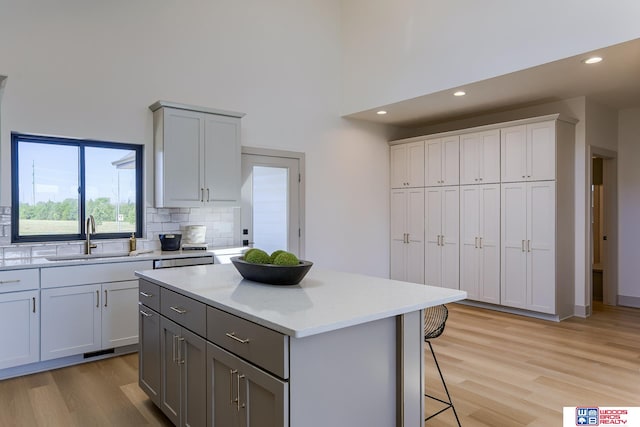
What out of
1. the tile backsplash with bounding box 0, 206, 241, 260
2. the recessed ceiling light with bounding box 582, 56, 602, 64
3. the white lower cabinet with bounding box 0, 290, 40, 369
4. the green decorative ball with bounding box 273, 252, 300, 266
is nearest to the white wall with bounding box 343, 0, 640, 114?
the recessed ceiling light with bounding box 582, 56, 602, 64

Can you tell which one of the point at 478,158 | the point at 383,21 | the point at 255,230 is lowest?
the point at 255,230

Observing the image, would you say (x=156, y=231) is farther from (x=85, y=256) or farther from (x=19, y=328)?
(x=19, y=328)

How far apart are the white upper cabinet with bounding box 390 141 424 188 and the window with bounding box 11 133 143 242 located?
12.4 ft

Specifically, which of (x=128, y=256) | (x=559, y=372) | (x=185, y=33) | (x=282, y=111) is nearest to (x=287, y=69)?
(x=282, y=111)

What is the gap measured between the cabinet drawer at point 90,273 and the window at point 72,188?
700mm

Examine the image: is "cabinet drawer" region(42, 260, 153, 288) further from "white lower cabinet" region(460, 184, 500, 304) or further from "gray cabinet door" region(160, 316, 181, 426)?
"white lower cabinet" region(460, 184, 500, 304)

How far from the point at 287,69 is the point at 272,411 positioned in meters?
4.79

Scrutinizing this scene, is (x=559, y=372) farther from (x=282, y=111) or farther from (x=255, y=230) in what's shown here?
(x=282, y=111)

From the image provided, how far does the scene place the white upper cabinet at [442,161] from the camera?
585cm

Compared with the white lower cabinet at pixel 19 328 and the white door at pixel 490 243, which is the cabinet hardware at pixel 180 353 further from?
the white door at pixel 490 243

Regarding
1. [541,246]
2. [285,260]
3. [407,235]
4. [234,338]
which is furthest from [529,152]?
[234,338]

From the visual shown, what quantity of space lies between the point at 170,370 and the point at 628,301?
19.8ft

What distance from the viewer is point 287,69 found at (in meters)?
5.63

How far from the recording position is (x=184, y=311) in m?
2.28
